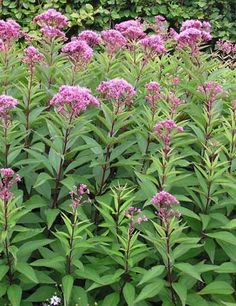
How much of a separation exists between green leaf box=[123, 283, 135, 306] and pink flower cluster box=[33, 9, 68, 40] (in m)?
2.33

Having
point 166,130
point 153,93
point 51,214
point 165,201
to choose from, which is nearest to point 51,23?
point 153,93

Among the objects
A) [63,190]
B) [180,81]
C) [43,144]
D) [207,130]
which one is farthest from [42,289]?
[180,81]

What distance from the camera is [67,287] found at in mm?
2943

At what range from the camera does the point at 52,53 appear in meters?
4.61

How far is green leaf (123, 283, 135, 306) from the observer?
9.65ft

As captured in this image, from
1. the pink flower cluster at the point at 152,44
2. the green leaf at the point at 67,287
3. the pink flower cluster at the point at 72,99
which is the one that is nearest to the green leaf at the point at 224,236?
the green leaf at the point at 67,287

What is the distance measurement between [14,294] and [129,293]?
598 millimetres

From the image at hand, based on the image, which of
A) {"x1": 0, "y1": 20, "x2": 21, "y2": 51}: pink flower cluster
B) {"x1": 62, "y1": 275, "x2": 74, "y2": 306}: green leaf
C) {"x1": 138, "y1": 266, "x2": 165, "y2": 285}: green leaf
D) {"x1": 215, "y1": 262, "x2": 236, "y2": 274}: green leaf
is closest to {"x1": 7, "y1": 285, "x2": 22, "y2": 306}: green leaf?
{"x1": 62, "y1": 275, "x2": 74, "y2": 306}: green leaf

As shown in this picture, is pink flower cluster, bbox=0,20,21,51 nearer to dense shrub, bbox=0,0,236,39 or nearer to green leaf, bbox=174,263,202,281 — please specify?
green leaf, bbox=174,263,202,281

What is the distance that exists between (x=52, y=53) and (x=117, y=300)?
7.43 feet

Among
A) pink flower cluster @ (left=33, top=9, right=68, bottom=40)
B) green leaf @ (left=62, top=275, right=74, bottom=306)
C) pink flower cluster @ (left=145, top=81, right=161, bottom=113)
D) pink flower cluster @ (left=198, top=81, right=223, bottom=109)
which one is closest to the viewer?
green leaf @ (left=62, top=275, right=74, bottom=306)

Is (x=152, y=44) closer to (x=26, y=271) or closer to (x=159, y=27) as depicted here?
(x=159, y=27)

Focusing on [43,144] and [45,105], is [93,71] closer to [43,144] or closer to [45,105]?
[45,105]

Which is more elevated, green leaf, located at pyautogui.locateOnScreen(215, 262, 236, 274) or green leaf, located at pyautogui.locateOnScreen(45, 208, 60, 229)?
green leaf, located at pyautogui.locateOnScreen(45, 208, 60, 229)
